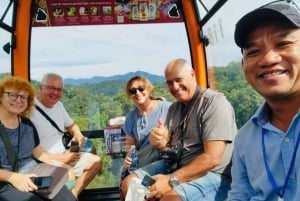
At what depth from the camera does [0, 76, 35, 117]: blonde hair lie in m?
3.23

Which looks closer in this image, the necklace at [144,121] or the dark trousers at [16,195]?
the dark trousers at [16,195]

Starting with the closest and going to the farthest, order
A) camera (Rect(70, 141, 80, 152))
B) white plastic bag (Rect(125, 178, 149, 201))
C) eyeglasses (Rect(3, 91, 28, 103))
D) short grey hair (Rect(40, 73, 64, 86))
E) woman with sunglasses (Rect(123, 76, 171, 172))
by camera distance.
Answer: white plastic bag (Rect(125, 178, 149, 201)) < eyeglasses (Rect(3, 91, 28, 103)) < woman with sunglasses (Rect(123, 76, 171, 172)) < camera (Rect(70, 141, 80, 152)) < short grey hair (Rect(40, 73, 64, 86))

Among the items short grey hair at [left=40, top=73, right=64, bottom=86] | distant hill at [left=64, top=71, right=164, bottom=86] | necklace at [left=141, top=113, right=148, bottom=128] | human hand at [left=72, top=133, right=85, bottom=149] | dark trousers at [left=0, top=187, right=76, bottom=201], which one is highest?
short grey hair at [left=40, top=73, right=64, bottom=86]

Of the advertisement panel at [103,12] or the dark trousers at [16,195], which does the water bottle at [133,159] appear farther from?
the advertisement panel at [103,12]

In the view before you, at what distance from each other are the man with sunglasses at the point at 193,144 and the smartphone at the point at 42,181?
606 mm

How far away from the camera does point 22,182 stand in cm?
292

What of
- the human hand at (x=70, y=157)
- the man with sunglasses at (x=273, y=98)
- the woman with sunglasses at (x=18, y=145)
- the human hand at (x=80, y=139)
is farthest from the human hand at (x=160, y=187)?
the human hand at (x=80, y=139)

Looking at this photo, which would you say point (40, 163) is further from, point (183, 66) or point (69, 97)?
point (183, 66)

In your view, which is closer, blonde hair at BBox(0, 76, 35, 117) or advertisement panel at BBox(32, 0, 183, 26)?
blonde hair at BBox(0, 76, 35, 117)

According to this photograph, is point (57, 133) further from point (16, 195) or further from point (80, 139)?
point (16, 195)

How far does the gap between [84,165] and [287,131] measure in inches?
115

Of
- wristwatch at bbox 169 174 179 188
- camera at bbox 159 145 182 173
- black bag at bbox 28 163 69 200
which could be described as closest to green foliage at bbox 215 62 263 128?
camera at bbox 159 145 182 173

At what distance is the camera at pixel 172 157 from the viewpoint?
276 centimetres

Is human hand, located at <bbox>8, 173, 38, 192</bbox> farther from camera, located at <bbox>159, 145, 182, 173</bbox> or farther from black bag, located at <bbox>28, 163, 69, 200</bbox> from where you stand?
camera, located at <bbox>159, 145, 182, 173</bbox>
